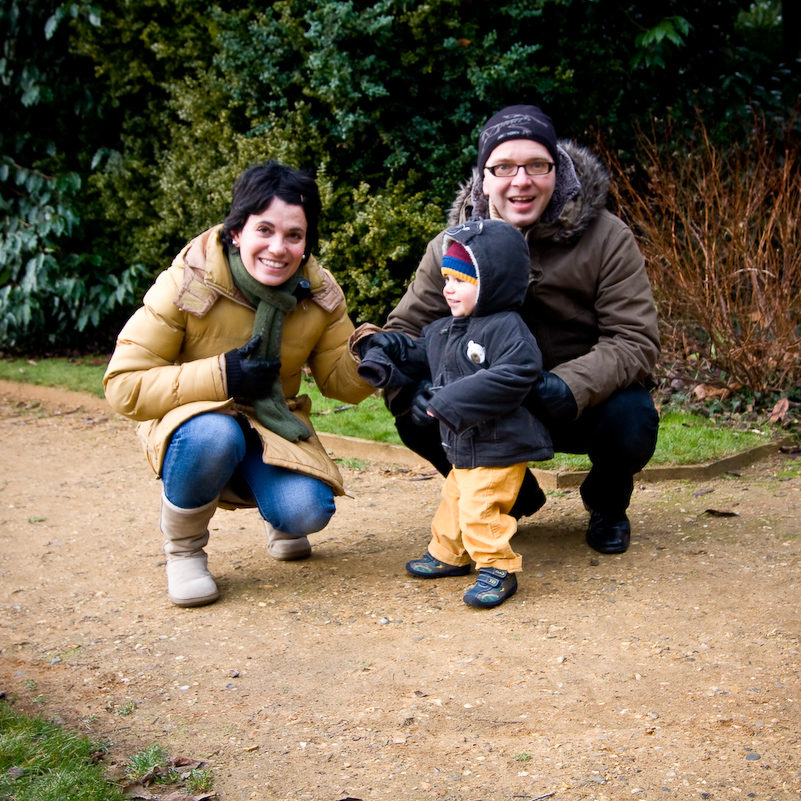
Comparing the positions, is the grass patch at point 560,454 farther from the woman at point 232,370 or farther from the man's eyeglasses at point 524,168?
the man's eyeglasses at point 524,168

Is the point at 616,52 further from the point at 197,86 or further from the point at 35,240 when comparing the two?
the point at 35,240

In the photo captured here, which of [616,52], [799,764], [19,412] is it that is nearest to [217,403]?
[799,764]

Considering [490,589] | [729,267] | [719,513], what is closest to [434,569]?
[490,589]

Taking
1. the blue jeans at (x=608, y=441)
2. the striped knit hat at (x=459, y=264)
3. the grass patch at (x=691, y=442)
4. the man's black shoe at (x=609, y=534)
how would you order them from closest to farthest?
the striped knit hat at (x=459, y=264) < the blue jeans at (x=608, y=441) < the man's black shoe at (x=609, y=534) < the grass patch at (x=691, y=442)

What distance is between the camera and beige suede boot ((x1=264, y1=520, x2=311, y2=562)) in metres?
3.96

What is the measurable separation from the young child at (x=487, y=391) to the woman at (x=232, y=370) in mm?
516

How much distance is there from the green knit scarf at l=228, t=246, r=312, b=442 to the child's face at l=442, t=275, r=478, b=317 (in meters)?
0.63

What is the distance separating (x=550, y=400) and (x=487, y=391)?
343 mm

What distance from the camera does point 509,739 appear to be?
248 centimetres

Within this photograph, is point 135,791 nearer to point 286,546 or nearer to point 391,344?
point 286,546

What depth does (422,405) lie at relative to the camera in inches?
136

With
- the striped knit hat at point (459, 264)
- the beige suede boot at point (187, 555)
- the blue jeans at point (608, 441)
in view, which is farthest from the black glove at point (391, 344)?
the beige suede boot at point (187, 555)

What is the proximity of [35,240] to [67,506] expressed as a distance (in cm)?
417

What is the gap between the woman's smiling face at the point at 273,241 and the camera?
342 centimetres
